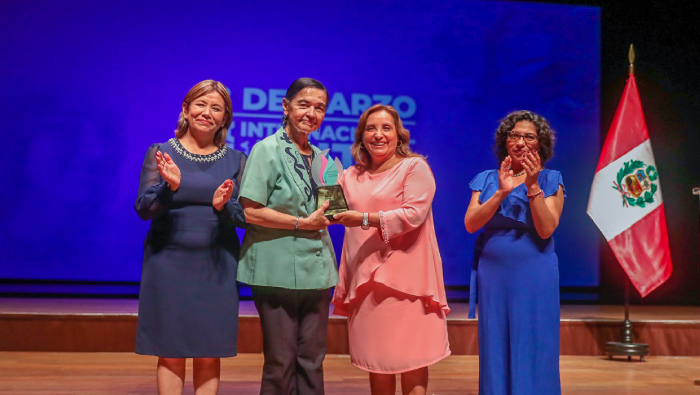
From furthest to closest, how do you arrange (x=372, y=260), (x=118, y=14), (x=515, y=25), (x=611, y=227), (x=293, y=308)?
(x=515, y=25), (x=118, y=14), (x=611, y=227), (x=372, y=260), (x=293, y=308)

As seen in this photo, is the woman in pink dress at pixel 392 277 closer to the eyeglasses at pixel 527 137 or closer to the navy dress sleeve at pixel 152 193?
the eyeglasses at pixel 527 137

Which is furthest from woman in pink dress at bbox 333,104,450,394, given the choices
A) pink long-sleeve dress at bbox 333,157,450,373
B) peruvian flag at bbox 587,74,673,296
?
peruvian flag at bbox 587,74,673,296

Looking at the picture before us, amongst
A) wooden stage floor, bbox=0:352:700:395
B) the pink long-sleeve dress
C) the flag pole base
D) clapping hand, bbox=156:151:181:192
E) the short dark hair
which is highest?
the short dark hair

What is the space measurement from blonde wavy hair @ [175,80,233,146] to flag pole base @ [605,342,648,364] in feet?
11.3

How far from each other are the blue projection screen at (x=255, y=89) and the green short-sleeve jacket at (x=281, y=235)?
3.22 m

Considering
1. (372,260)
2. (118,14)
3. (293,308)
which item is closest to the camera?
(293,308)

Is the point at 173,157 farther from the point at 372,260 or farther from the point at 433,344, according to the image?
the point at 433,344

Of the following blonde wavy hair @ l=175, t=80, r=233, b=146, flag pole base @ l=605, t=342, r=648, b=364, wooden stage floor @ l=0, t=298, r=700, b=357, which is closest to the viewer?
blonde wavy hair @ l=175, t=80, r=233, b=146

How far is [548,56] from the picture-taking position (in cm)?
593

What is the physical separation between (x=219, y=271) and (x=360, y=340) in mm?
587

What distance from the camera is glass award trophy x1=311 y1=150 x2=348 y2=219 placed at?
2.28 metres

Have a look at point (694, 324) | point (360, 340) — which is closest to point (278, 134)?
point (360, 340)

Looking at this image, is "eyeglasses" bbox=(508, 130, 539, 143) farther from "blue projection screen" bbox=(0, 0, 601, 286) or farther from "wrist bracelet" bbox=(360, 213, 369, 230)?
"blue projection screen" bbox=(0, 0, 601, 286)

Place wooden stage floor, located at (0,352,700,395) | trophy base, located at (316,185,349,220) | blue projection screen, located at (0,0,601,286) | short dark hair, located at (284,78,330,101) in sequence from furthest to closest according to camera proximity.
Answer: blue projection screen, located at (0,0,601,286) < wooden stage floor, located at (0,352,700,395) < short dark hair, located at (284,78,330,101) < trophy base, located at (316,185,349,220)
